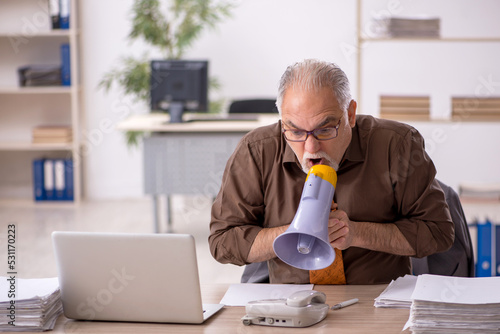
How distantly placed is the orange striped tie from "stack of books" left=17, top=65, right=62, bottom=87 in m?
4.24

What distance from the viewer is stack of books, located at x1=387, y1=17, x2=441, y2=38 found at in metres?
4.07

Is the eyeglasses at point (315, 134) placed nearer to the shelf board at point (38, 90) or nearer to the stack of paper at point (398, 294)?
the stack of paper at point (398, 294)

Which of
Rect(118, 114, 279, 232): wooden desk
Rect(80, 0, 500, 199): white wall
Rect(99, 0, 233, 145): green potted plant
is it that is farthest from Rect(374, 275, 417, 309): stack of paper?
Rect(80, 0, 500, 199): white wall

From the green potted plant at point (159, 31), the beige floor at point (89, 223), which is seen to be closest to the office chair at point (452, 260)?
the beige floor at point (89, 223)

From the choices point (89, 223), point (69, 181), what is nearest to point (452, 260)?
point (89, 223)

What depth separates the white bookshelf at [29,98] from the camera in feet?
18.3

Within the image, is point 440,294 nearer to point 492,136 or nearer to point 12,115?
point 492,136

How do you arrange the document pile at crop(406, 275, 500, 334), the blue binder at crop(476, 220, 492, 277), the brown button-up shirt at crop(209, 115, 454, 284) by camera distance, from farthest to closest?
the blue binder at crop(476, 220, 492, 277) → the brown button-up shirt at crop(209, 115, 454, 284) → the document pile at crop(406, 275, 500, 334)

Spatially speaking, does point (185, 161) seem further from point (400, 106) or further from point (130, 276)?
point (130, 276)

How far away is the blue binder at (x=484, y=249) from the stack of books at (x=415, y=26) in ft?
4.45

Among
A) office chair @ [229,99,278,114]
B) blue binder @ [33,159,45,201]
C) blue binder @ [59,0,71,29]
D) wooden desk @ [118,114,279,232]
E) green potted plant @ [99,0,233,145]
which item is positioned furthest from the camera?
blue binder @ [33,159,45,201]

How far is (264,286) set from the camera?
1771 mm

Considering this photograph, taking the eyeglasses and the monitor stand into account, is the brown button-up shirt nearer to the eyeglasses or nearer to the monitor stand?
the eyeglasses

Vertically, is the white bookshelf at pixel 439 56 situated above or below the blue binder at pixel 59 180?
above
